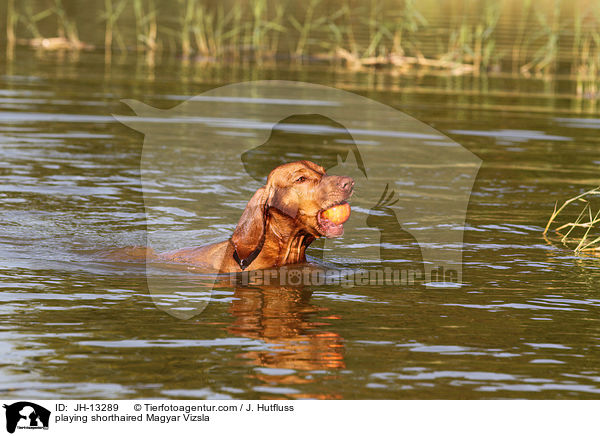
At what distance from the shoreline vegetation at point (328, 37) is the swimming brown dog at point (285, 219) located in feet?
50.3

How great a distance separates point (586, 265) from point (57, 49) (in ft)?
70.6

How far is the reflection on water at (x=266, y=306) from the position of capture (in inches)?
248

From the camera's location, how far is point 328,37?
32.7 m

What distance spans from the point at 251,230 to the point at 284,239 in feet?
1.03

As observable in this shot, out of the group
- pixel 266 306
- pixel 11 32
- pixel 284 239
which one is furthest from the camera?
pixel 11 32

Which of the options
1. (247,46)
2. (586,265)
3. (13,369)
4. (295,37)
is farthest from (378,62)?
(13,369)

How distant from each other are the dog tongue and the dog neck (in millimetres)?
386

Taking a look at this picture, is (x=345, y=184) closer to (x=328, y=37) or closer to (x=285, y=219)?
(x=285, y=219)

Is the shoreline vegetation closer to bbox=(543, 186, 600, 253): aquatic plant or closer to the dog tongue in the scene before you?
bbox=(543, 186, 600, 253): aquatic plant

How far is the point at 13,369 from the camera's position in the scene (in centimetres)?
631

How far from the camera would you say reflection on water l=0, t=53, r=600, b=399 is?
20.7 ft

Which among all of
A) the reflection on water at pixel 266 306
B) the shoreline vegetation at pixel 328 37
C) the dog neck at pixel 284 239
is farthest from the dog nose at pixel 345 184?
the shoreline vegetation at pixel 328 37
